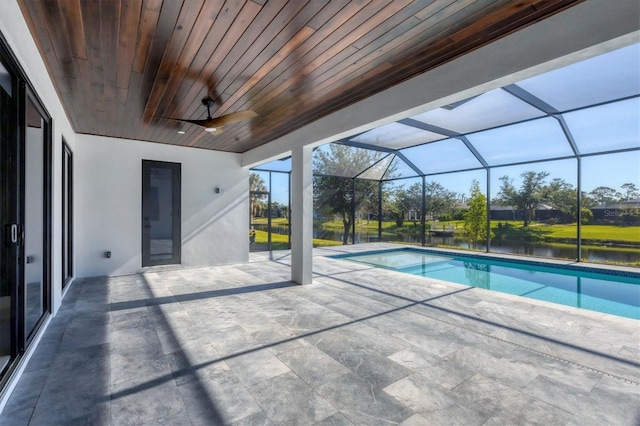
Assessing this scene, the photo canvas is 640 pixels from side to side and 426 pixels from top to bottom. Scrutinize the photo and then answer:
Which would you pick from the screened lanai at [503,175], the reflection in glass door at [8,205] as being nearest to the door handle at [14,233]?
the reflection in glass door at [8,205]

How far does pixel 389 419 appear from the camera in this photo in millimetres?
1763

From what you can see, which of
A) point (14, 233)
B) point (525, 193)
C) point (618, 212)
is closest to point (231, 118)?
point (14, 233)

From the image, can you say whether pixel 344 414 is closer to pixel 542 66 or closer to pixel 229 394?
pixel 229 394

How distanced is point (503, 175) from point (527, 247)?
2198mm

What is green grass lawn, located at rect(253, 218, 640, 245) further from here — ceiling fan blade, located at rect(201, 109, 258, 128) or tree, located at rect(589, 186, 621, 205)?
ceiling fan blade, located at rect(201, 109, 258, 128)

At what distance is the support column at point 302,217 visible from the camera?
508 centimetres

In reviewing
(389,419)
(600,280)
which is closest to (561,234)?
(600,280)

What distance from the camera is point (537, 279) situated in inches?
245

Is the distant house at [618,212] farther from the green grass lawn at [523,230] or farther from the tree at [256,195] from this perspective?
the tree at [256,195]

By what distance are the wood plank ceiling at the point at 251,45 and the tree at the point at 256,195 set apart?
4816mm

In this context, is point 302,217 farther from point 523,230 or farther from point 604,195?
point 523,230

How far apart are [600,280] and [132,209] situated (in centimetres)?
927

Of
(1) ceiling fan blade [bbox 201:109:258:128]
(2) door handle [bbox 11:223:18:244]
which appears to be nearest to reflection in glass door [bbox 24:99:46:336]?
(2) door handle [bbox 11:223:18:244]

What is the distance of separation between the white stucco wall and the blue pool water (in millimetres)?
3305
